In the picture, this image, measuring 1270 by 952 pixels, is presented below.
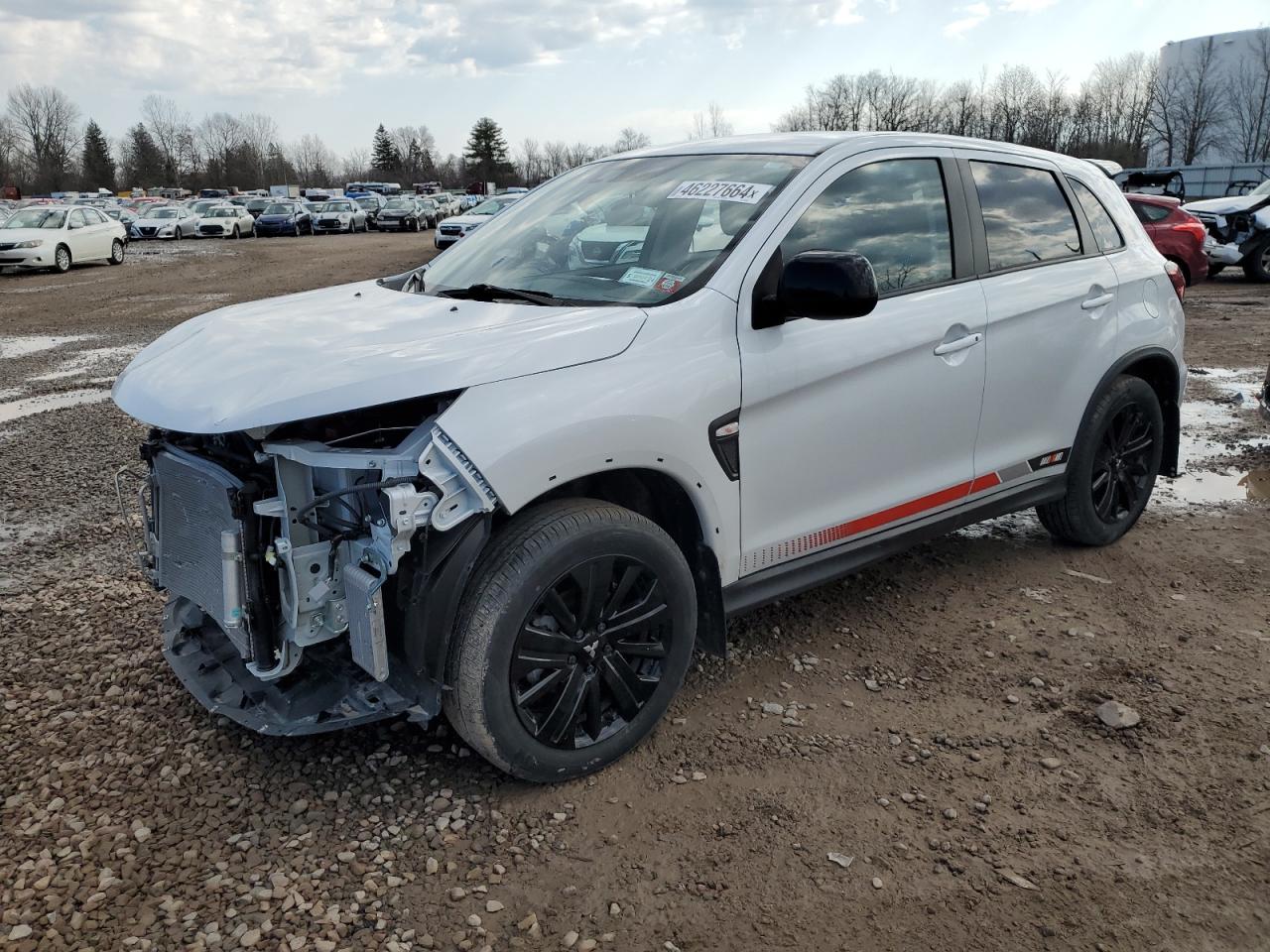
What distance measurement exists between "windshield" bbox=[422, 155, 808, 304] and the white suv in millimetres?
15

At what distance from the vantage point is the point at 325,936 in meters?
2.45

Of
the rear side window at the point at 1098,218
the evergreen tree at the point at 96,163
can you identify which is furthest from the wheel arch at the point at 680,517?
the evergreen tree at the point at 96,163

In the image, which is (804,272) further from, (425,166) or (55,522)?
(425,166)

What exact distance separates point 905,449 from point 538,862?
1.94m

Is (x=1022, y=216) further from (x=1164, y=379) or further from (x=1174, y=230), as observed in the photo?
(x=1174, y=230)

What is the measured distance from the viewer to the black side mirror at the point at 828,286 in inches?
Answer: 116

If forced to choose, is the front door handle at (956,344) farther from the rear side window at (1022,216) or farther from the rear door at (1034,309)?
the rear side window at (1022,216)

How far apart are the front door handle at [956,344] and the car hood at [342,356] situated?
127cm

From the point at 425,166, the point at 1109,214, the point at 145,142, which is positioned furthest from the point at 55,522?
the point at 425,166

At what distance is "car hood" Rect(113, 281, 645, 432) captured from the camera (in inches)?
101

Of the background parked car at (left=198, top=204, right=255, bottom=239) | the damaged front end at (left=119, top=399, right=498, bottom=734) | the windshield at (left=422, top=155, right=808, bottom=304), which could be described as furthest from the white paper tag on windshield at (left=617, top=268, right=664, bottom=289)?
the background parked car at (left=198, top=204, right=255, bottom=239)

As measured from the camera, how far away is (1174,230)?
1390 cm

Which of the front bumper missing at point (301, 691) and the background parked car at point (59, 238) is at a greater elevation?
the background parked car at point (59, 238)

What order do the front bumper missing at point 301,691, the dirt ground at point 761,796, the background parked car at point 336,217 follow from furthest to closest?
the background parked car at point 336,217
the front bumper missing at point 301,691
the dirt ground at point 761,796
